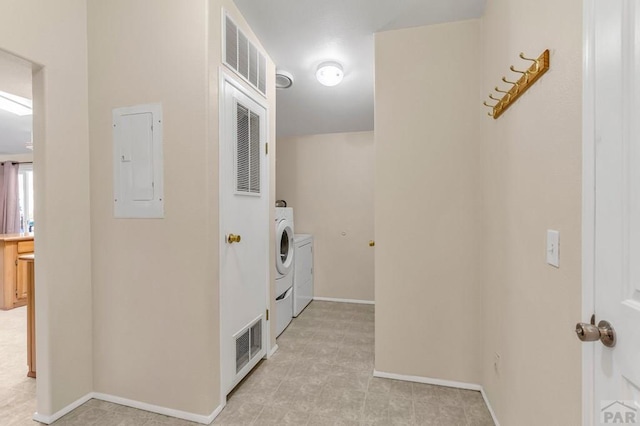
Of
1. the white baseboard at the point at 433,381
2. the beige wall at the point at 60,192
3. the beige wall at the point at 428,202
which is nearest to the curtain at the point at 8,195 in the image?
the beige wall at the point at 60,192

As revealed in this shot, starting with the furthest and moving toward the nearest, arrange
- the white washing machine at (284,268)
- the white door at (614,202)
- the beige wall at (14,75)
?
the white washing machine at (284,268) → the beige wall at (14,75) → the white door at (614,202)

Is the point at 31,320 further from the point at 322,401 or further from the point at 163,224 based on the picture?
the point at 322,401

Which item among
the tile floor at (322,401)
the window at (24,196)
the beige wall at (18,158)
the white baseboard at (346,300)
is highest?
the beige wall at (18,158)

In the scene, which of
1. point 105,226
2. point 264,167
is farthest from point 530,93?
point 105,226

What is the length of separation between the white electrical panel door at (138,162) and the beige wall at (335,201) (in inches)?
99.8

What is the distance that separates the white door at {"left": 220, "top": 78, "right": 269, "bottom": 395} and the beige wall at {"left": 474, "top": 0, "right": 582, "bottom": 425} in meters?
1.50

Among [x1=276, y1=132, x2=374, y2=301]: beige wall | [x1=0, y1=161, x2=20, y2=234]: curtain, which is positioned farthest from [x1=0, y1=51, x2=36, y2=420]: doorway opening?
[x1=276, y1=132, x2=374, y2=301]: beige wall

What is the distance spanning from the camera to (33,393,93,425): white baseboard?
5.40 feet

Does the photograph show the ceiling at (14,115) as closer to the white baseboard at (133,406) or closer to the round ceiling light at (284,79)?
the round ceiling light at (284,79)

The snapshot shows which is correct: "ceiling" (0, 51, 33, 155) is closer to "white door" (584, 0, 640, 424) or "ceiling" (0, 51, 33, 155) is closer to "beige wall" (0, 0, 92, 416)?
"beige wall" (0, 0, 92, 416)

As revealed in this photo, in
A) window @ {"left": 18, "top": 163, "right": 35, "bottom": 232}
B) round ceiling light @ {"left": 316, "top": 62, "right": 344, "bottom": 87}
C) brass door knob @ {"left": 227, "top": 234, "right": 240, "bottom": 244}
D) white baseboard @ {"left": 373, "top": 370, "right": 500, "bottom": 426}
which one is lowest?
white baseboard @ {"left": 373, "top": 370, "right": 500, "bottom": 426}

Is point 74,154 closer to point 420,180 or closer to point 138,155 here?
point 138,155

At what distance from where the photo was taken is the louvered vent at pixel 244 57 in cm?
184

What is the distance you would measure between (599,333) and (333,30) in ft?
7.21
